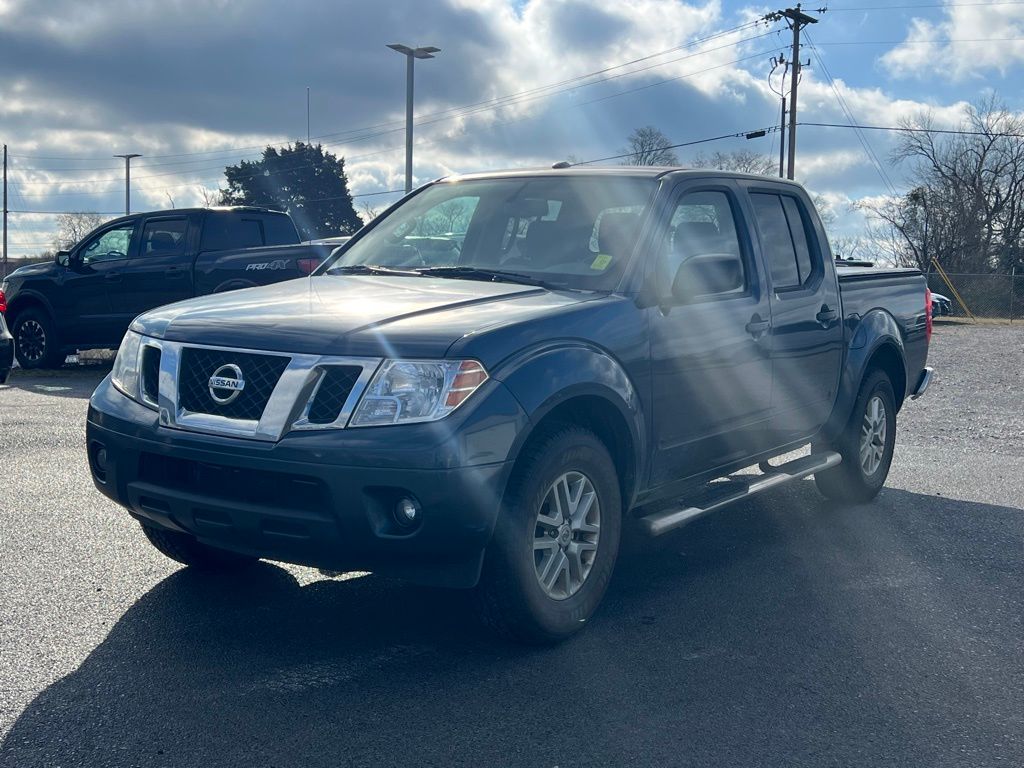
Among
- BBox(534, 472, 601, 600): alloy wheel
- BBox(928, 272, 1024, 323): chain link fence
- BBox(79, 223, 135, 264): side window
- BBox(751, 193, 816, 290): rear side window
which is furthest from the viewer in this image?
BBox(928, 272, 1024, 323): chain link fence

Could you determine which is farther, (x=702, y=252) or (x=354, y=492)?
(x=702, y=252)

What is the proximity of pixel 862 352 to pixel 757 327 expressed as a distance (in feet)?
4.89

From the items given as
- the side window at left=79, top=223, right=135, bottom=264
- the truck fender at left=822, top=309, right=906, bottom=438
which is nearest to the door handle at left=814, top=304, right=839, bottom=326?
the truck fender at left=822, top=309, right=906, bottom=438

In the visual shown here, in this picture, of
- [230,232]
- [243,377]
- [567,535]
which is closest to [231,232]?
[230,232]

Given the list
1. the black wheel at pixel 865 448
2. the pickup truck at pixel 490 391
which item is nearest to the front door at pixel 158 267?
the pickup truck at pixel 490 391

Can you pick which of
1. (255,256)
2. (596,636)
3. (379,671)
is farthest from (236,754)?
(255,256)

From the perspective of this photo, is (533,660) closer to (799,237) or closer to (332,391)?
(332,391)

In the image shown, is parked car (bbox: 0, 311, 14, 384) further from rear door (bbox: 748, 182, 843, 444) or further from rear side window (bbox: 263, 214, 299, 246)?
rear door (bbox: 748, 182, 843, 444)

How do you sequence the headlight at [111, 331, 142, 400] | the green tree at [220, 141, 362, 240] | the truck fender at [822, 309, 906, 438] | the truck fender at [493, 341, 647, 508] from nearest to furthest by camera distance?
the truck fender at [493, 341, 647, 508]
the headlight at [111, 331, 142, 400]
the truck fender at [822, 309, 906, 438]
the green tree at [220, 141, 362, 240]

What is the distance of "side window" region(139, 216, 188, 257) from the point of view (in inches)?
574

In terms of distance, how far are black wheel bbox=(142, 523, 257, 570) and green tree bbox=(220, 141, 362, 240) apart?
62208 millimetres

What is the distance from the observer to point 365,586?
5062 millimetres

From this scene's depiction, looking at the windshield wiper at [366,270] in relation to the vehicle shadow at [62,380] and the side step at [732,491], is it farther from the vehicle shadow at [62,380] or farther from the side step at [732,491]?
A: the vehicle shadow at [62,380]

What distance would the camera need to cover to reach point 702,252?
17.9 feet
